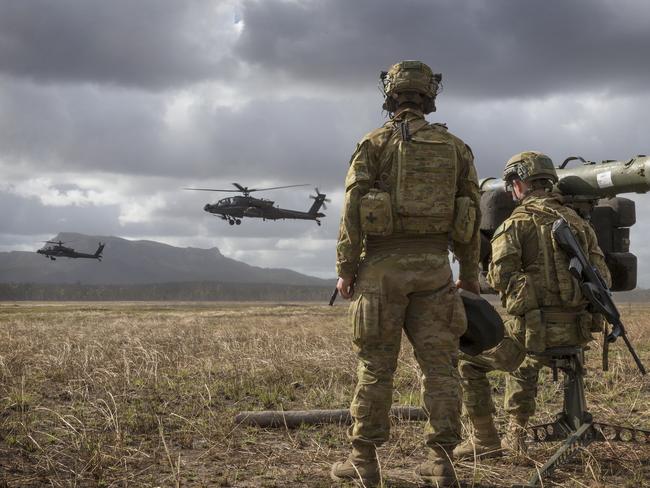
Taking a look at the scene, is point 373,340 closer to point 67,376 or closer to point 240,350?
point 67,376

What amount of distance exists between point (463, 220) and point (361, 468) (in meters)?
1.76

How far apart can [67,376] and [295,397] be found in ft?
9.58

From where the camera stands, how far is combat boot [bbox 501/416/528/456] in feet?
17.0

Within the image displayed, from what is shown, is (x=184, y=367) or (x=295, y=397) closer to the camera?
(x=295, y=397)

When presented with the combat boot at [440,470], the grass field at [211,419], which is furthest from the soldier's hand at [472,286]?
the grass field at [211,419]

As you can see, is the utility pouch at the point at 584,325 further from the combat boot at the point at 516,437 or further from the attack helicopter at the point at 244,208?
the attack helicopter at the point at 244,208

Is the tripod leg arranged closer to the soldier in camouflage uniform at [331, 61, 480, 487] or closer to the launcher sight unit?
the soldier in camouflage uniform at [331, 61, 480, 487]

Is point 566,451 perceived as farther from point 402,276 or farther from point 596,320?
point 402,276

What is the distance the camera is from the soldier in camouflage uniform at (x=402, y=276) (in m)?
4.45

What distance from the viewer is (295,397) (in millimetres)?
7586

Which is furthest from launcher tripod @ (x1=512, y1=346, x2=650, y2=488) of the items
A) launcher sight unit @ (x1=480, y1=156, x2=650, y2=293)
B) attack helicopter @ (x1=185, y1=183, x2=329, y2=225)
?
attack helicopter @ (x1=185, y1=183, x2=329, y2=225)

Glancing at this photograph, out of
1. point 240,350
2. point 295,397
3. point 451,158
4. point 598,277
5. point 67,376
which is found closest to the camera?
point 451,158

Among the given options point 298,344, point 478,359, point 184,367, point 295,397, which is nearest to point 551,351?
point 478,359

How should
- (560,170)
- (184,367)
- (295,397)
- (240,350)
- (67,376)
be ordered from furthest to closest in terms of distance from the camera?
1. (240,350)
2. (184,367)
3. (67,376)
4. (295,397)
5. (560,170)
